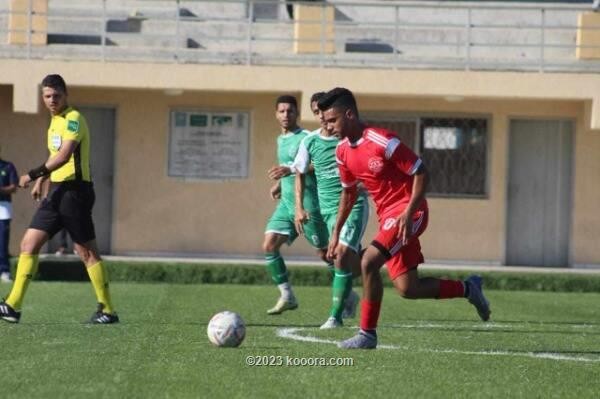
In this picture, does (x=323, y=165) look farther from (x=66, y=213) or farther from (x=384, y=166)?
(x=384, y=166)

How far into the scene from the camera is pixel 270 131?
25859 millimetres

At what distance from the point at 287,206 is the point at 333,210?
1.22 m

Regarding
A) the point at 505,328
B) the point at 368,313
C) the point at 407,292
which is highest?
the point at 407,292

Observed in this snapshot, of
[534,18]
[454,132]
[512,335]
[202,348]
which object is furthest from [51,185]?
[534,18]

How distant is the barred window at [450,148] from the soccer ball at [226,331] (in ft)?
50.8

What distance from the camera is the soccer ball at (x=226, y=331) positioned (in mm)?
10359

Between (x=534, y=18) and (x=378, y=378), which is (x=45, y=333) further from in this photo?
(x=534, y=18)

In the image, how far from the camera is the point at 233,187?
84.7ft

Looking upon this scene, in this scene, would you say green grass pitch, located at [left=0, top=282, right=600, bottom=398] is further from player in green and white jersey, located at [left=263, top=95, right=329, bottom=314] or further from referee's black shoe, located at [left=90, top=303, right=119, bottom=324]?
player in green and white jersey, located at [left=263, top=95, right=329, bottom=314]

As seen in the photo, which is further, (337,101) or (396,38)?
(396,38)

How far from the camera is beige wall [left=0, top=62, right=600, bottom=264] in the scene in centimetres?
2553

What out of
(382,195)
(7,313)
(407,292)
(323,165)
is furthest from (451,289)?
(7,313)

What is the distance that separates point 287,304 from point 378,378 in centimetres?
581

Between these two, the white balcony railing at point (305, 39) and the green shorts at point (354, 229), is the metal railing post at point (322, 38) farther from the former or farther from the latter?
the green shorts at point (354, 229)
